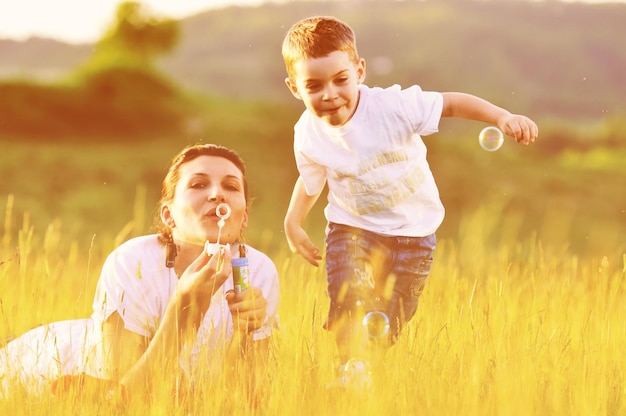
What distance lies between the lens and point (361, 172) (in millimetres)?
4004

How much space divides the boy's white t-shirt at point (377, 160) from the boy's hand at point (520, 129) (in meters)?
0.38

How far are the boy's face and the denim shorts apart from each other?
58 cm

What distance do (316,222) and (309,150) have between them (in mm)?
19893

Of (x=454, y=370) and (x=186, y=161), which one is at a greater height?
(x=186, y=161)

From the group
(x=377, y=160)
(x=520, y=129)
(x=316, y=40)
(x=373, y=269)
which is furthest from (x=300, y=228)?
(x=520, y=129)

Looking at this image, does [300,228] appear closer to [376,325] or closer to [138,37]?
[376,325]

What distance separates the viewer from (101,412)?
3.15 m

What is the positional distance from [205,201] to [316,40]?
834 millimetres

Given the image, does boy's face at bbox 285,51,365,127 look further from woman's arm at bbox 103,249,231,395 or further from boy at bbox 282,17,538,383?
woman's arm at bbox 103,249,231,395

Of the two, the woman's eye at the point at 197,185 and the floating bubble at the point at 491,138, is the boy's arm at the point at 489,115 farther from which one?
the woman's eye at the point at 197,185

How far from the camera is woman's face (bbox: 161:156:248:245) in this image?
343 cm

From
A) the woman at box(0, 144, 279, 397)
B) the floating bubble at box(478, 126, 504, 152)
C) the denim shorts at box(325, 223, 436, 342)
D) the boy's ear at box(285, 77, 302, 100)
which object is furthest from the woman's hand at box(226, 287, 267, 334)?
the floating bubble at box(478, 126, 504, 152)

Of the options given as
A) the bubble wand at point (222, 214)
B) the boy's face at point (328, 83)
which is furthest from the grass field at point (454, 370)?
the boy's face at point (328, 83)

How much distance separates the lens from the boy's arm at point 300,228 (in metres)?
4.12
